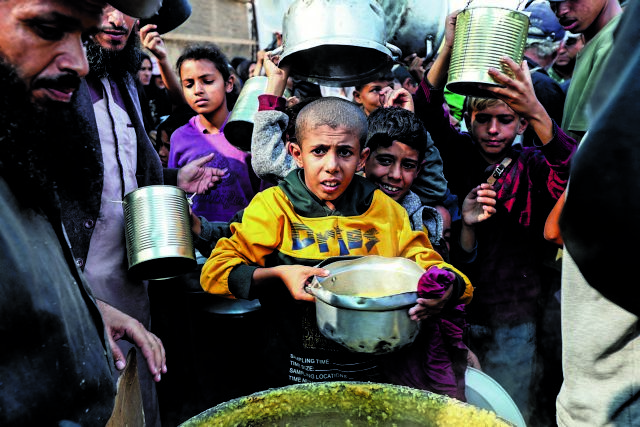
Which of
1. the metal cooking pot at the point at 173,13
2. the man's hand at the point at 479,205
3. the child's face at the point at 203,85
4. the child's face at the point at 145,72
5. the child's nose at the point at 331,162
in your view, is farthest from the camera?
the child's face at the point at 145,72

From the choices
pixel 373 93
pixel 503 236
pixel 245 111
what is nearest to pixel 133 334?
pixel 245 111

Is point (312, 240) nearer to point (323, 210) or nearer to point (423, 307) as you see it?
point (323, 210)

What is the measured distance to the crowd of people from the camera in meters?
0.81

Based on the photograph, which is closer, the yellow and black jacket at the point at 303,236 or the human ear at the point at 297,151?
the yellow and black jacket at the point at 303,236

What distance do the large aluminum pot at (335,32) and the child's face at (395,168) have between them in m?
0.44

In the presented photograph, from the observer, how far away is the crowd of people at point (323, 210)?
811mm

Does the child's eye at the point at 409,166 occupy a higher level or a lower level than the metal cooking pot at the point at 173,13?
lower

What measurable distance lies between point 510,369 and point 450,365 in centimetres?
102

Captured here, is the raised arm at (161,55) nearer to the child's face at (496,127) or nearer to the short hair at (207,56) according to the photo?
the short hair at (207,56)

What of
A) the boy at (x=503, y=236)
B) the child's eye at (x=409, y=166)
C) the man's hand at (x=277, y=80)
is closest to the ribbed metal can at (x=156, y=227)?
the man's hand at (x=277, y=80)

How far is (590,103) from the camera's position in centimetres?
55

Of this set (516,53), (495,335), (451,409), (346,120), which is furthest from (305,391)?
(495,335)

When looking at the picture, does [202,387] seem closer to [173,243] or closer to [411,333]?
[173,243]

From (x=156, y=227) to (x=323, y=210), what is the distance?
65cm
